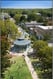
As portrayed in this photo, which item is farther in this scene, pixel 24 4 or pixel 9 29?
pixel 9 29

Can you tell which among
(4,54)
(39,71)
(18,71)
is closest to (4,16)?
(4,54)

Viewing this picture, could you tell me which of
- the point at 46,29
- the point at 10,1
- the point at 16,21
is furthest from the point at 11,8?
the point at 46,29

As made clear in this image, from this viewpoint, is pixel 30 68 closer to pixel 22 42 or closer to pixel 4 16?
pixel 22 42

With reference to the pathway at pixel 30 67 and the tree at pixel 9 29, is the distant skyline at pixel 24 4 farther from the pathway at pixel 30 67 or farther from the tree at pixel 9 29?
the pathway at pixel 30 67

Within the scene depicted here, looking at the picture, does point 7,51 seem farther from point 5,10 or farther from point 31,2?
point 31,2

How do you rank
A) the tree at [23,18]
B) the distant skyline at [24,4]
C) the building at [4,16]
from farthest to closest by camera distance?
the tree at [23,18] < the building at [4,16] < the distant skyline at [24,4]

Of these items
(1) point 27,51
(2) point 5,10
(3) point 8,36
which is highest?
(2) point 5,10

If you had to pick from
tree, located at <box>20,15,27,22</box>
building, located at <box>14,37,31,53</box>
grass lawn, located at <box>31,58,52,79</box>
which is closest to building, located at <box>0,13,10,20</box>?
tree, located at <box>20,15,27,22</box>

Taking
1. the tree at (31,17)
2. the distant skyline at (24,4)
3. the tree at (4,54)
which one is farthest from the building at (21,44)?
the distant skyline at (24,4)
